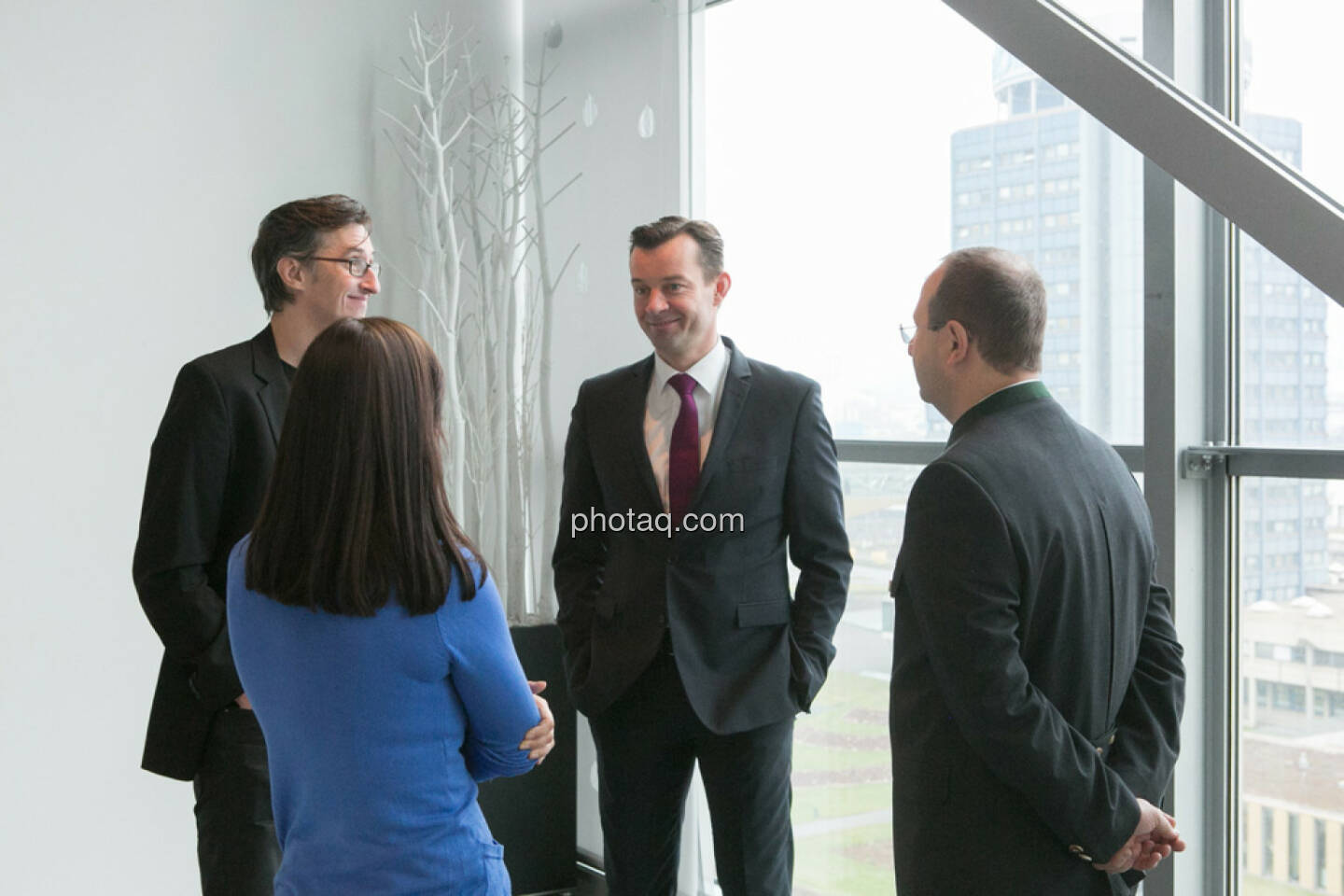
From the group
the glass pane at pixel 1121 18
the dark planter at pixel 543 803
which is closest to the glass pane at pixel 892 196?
the glass pane at pixel 1121 18

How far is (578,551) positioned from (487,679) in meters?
1.38

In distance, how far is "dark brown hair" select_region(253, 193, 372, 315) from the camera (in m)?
2.48

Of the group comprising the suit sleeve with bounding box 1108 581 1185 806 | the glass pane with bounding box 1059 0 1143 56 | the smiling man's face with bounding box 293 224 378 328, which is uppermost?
the glass pane with bounding box 1059 0 1143 56

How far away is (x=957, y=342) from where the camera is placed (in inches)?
75.9

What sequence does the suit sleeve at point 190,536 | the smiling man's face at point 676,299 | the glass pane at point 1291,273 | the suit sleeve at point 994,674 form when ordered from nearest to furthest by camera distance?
the suit sleeve at point 994,674 < the suit sleeve at point 190,536 < the glass pane at point 1291,273 < the smiling man's face at point 676,299

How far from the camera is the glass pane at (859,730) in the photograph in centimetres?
360

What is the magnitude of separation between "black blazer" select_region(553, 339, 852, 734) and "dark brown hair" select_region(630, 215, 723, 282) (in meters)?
0.23

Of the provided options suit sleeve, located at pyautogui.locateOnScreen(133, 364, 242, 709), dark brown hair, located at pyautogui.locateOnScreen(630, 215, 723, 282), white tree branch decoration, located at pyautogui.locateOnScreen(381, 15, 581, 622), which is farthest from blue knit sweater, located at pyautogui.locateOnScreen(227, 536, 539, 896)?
white tree branch decoration, located at pyautogui.locateOnScreen(381, 15, 581, 622)

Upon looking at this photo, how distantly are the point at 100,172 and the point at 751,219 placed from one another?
2.12 metres

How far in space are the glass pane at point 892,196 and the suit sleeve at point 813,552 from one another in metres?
0.66

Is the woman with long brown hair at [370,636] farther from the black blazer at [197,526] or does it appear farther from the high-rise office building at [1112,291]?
the high-rise office building at [1112,291]

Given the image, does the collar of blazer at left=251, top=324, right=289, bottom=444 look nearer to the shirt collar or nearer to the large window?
the shirt collar

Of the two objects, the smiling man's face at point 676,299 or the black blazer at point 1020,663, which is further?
the smiling man's face at point 676,299

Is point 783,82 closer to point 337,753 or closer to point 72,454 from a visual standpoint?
point 72,454
